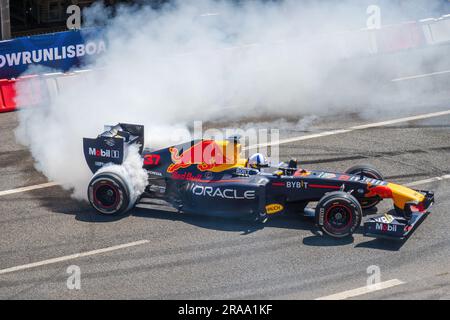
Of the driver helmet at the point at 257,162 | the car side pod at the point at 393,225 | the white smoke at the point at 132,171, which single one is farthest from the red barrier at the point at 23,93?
the car side pod at the point at 393,225

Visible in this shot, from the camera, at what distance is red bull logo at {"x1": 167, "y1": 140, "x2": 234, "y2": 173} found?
11.5m

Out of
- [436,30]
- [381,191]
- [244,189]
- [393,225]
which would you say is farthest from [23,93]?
[436,30]

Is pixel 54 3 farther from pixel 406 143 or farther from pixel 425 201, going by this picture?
pixel 425 201

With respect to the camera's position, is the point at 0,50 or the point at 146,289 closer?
the point at 146,289

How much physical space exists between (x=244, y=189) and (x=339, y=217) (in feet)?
4.56

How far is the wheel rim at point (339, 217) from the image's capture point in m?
10.6

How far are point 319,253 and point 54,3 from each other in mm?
15084

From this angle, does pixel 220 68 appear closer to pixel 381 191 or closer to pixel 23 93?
pixel 23 93

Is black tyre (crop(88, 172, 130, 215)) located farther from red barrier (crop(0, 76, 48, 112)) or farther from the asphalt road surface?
red barrier (crop(0, 76, 48, 112))

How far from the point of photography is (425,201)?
11.1 metres

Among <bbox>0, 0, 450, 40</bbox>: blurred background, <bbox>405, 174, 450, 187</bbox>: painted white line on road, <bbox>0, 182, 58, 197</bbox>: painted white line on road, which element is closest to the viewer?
<bbox>405, 174, 450, 187</bbox>: painted white line on road

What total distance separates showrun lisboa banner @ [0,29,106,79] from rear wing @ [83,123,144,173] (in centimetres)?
676

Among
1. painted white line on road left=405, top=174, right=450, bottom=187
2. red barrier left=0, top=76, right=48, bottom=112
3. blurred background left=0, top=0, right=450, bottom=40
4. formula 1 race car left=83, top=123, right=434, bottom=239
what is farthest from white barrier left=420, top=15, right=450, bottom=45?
formula 1 race car left=83, top=123, right=434, bottom=239
